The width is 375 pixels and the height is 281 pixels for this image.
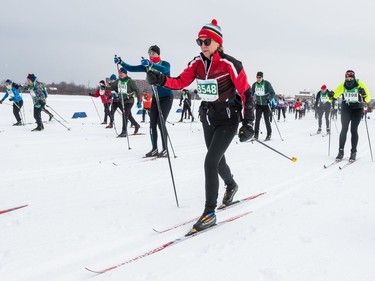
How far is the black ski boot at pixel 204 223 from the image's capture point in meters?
2.88

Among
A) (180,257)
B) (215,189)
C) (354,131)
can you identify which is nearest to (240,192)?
(215,189)

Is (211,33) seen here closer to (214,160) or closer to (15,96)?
(214,160)

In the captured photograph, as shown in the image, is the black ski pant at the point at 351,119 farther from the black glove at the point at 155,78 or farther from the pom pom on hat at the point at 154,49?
the black glove at the point at 155,78

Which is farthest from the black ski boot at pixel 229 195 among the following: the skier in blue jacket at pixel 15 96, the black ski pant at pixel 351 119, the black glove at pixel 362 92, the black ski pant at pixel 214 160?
the skier in blue jacket at pixel 15 96

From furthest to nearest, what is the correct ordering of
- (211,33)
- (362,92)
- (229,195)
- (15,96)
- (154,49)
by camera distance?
(15,96) → (362,92) → (154,49) → (229,195) → (211,33)

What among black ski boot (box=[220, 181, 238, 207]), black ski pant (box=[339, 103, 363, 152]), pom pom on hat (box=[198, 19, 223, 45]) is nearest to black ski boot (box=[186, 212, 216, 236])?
black ski boot (box=[220, 181, 238, 207])

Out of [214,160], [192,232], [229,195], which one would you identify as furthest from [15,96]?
[192,232]

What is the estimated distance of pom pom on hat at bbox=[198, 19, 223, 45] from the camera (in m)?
2.99

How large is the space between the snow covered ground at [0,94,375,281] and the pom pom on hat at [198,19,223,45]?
6.17 feet

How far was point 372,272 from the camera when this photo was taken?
2152 mm

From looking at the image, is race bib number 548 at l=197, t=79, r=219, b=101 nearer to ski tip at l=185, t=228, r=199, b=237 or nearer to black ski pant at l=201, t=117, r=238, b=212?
black ski pant at l=201, t=117, r=238, b=212

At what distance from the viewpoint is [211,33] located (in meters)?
2.99

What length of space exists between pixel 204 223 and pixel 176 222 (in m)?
0.41

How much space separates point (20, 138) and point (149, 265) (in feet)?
27.2
